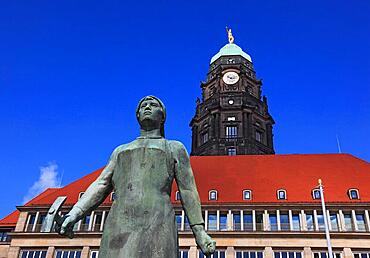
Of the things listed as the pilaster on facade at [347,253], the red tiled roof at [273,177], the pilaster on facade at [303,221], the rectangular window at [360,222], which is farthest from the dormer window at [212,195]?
the rectangular window at [360,222]

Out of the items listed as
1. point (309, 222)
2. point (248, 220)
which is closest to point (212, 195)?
point (248, 220)

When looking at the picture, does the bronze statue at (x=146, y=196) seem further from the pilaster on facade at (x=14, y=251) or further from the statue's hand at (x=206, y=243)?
the pilaster on facade at (x=14, y=251)

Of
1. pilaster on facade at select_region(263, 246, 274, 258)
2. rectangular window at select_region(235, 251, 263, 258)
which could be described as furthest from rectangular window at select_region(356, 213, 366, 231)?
rectangular window at select_region(235, 251, 263, 258)

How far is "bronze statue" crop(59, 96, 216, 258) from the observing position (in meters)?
5.31

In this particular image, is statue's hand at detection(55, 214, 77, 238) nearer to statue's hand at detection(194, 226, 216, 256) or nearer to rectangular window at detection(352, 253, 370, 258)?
statue's hand at detection(194, 226, 216, 256)

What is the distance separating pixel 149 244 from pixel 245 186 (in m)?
39.7

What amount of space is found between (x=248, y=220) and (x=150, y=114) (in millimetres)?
35722

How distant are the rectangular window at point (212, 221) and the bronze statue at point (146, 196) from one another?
114 ft

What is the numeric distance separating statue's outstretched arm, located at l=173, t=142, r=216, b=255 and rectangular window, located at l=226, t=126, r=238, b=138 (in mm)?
55163

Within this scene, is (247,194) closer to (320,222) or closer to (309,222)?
(309,222)

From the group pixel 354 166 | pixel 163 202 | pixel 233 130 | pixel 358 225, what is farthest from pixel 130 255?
pixel 233 130

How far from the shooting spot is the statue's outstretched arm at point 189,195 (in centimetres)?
539

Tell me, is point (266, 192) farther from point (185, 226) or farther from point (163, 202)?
point (163, 202)

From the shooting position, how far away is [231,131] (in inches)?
2432
